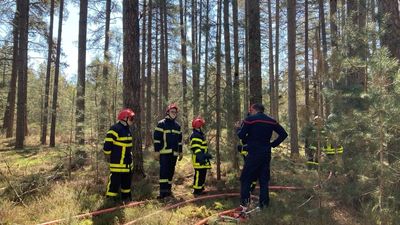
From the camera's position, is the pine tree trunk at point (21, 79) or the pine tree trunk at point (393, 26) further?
the pine tree trunk at point (21, 79)

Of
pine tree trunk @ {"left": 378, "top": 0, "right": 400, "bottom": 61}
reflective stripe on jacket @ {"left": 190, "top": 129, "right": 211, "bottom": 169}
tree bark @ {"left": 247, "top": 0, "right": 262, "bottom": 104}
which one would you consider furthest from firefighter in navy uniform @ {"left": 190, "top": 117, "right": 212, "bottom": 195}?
→ pine tree trunk @ {"left": 378, "top": 0, "right": 400, "bottom": 61}

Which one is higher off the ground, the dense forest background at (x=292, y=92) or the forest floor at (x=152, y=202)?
the dense forest background at (x=292, y=92)

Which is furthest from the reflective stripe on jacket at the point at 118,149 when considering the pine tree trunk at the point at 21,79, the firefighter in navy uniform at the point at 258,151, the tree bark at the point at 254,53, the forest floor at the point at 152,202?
the pine tree trunk at the point at 21,79

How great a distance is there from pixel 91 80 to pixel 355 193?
8.36 meters

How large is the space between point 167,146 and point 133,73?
2.20 meters

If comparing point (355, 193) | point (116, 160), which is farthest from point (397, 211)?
point (116, 160)

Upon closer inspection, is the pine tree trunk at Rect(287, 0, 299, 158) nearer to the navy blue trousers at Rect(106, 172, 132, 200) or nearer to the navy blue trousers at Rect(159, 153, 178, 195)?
the navy blue trousers at Rect(159, 153, 178, 195)

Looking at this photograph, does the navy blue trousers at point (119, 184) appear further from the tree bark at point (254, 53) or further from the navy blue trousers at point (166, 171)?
the tree bark at point (254, 53)

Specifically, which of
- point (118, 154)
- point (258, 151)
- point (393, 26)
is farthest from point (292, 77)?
point (118, 154)

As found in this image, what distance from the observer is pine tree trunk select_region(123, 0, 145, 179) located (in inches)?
374

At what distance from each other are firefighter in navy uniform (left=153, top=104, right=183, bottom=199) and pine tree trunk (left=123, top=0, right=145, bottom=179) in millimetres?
1133

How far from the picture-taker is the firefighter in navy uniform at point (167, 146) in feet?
27.7

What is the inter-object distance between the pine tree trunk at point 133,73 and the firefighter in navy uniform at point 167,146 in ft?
3.72

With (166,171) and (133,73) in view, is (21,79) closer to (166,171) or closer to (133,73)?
(133,73)
